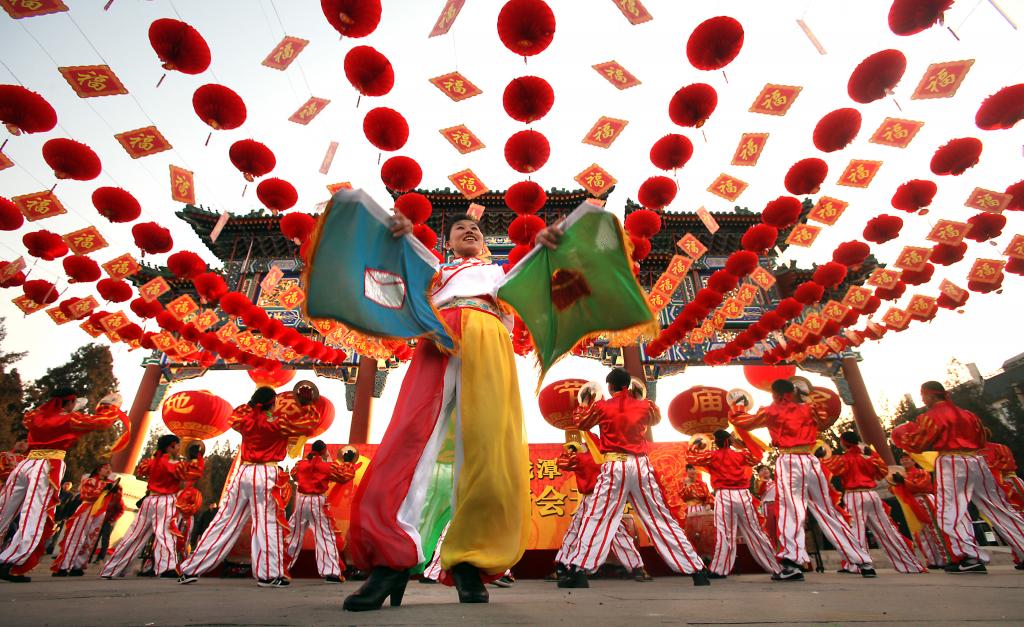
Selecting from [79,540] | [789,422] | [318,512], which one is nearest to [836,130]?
[789,422]

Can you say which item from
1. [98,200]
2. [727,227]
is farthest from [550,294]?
[727,227]

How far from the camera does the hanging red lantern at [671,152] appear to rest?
14.6ft

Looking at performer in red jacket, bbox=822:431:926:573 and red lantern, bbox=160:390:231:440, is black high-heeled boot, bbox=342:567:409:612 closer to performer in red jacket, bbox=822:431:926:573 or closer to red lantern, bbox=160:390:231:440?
performer in red jacket, bbox=822:431:926:573

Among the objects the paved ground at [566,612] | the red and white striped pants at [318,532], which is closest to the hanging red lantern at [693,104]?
the paved ground at [566,612]

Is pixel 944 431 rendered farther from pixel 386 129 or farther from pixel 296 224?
pixel 296 224

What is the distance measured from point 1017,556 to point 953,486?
0.74 metres

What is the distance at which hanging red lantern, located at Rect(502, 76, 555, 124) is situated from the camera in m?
3.95

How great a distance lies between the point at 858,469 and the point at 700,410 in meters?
4.37

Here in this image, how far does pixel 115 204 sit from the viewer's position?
4488 mm

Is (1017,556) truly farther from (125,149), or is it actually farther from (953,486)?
(125,149)

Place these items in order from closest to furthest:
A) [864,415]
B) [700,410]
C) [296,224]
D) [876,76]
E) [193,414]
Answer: [876,76]
[296,224]
[700,410]
[193,414]
[864,415]

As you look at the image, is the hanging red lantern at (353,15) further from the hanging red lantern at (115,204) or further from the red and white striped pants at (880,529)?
the red and white striped pants at (880,529)

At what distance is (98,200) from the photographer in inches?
174

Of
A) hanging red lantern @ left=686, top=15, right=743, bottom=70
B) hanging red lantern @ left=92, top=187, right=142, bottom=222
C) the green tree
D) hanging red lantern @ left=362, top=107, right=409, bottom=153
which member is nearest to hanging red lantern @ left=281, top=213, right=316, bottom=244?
hanging red lantern @ left=92, top=187, right=142, bottom=222
